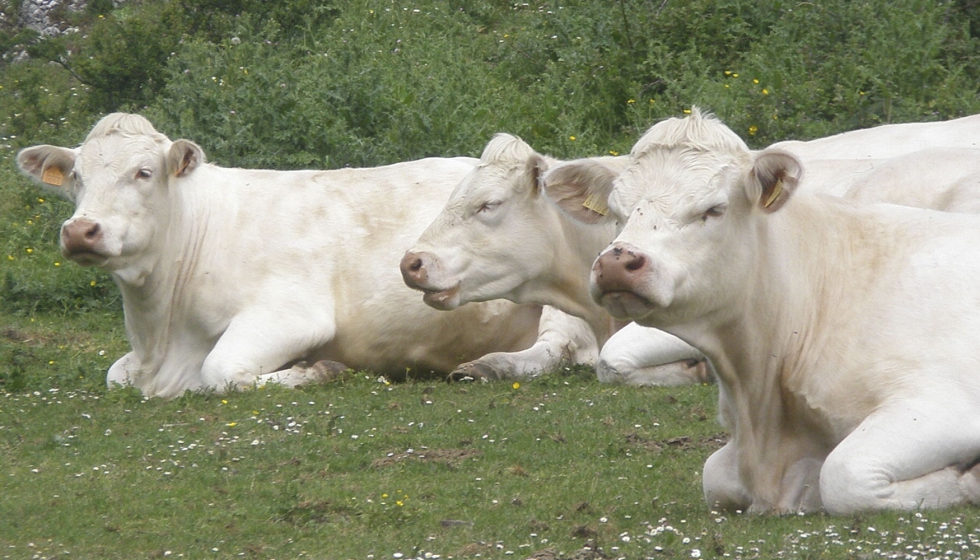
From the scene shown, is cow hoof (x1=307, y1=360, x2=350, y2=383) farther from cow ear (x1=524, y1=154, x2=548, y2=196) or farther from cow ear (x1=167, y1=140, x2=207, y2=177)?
cow ear (x1=524, y1=154, x2=548, y2=196)

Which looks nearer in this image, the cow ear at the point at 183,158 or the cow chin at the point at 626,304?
the cow chin at the point at 626,304

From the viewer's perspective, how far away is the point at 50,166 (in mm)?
10883

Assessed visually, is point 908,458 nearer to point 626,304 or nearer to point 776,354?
point 776,354

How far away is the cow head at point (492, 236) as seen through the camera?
9.97m

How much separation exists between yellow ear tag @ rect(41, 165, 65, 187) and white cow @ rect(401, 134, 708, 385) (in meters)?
2.75

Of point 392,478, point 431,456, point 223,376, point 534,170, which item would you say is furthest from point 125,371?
point 392,478

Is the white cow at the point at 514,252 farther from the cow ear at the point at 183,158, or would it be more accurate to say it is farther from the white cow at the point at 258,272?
the cow ear at the point at 183,158

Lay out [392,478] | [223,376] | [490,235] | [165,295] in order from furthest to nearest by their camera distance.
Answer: [165,295] < [223,376] < [490,235] < [392,478]

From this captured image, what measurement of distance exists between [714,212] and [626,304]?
61 cm

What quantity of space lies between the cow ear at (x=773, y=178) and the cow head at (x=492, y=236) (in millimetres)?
3819

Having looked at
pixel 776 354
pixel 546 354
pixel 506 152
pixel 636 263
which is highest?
pixel 506 152

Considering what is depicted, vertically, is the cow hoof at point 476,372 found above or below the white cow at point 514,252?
below

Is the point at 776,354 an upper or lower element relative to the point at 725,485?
upper

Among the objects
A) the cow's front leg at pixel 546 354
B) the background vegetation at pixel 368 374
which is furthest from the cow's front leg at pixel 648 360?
the cow's front leg at pixel 546 354
